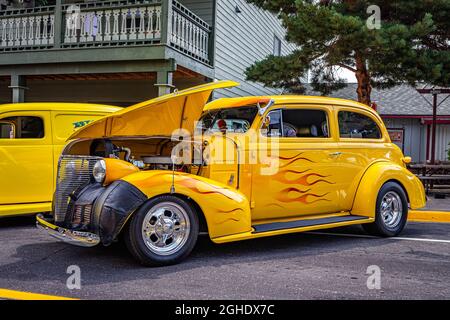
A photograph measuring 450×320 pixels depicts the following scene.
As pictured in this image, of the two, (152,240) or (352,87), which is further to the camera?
(352,87)

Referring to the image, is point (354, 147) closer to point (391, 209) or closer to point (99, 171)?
point (391, 209)

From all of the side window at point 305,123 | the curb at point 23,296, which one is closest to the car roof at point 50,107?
the side window at point 305,123

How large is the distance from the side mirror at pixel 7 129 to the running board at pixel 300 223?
13.7ft

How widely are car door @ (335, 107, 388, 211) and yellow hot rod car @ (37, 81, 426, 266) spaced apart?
0.02m

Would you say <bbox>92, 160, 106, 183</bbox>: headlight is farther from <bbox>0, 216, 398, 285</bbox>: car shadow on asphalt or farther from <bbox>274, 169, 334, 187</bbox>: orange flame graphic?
<bbox>274, 169, 334, 187</bbox>: orange flame graphic

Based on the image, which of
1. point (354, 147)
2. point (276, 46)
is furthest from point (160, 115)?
point (276, 46)

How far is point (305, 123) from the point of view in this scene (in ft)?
20.7

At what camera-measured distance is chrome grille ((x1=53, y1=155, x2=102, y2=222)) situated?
524 centimetres

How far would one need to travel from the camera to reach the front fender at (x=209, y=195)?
190 inches

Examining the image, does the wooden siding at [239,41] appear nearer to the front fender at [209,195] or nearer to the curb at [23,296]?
the front fender at [209,195]

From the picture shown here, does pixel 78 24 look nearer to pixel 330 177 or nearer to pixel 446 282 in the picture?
pixel 330 177

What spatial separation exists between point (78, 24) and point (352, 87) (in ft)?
55.1
